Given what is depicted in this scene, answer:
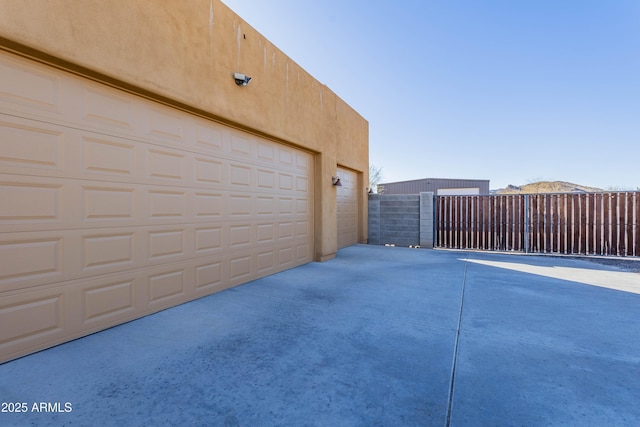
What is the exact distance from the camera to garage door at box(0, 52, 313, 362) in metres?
2.31

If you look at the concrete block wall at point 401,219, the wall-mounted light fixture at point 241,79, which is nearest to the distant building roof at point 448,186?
the concrete block wall at point 401,219

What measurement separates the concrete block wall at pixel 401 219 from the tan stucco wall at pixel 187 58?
380 centimetres

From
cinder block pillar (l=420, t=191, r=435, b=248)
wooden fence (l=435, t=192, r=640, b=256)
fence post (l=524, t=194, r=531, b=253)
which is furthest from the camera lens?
cinder block pillar (l=420, t=191, r=435, b=248)

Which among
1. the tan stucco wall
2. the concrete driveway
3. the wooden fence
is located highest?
the tan stucco wall

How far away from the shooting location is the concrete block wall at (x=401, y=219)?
368 inches

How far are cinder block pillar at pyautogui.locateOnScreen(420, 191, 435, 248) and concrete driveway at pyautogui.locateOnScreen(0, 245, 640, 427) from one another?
210 inches

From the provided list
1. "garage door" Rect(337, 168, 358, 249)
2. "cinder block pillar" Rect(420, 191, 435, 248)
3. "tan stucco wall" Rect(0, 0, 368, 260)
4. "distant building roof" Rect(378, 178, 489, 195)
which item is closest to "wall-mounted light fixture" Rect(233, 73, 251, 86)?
"tan stucco wall" Rect(0, 0, 368, 260)

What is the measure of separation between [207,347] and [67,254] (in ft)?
5.24

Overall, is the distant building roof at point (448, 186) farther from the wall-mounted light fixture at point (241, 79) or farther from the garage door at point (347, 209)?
the wall-mounted light fixture at point (241, 79)

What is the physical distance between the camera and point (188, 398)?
1.72 metres

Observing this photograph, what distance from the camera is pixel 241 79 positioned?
4238 mm

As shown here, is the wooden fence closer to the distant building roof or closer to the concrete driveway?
the concrete driveway

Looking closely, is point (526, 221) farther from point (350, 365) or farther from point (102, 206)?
point (102, 206)

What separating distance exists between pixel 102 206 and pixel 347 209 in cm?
697
